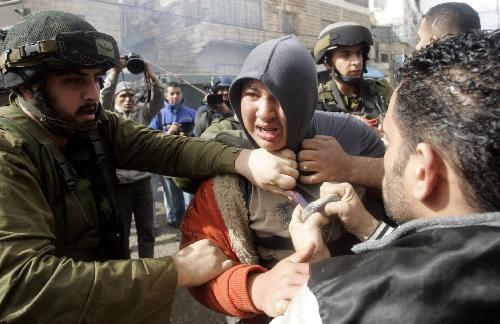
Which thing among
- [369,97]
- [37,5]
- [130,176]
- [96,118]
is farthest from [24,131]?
[37,5]

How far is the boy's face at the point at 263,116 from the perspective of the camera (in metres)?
1.58

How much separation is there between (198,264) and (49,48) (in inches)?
42.7

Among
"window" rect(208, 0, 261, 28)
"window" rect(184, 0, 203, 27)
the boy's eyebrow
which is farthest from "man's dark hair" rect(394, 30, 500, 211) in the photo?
"window" rect(208, 0, 261, 28)

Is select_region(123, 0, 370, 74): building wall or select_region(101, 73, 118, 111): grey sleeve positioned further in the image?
select_region(123, 0, 370, 74): building wall

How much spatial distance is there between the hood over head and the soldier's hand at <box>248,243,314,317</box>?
566 mm

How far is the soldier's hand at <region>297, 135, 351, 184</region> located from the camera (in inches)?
63.1

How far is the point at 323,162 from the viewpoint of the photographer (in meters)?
1.60

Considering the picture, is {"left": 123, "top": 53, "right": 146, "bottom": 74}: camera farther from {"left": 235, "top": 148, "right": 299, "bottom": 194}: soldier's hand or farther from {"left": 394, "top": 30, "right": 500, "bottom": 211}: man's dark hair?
{"left": 394, "top": 30, "right": 500, "bottom": 211}: man's dark hair

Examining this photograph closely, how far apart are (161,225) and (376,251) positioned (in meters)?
5.25

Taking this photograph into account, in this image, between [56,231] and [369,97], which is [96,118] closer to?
[56,231]

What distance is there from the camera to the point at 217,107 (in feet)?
Answer: 16.8

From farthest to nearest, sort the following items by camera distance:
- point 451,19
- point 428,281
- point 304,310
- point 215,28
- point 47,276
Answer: point 215,28, point 451,19, point 47,276, point 304,310, point 428,281

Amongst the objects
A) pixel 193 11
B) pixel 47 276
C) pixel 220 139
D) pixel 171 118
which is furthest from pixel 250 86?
pixel 193 11

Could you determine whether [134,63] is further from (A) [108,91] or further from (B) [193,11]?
(B) [193,11]
